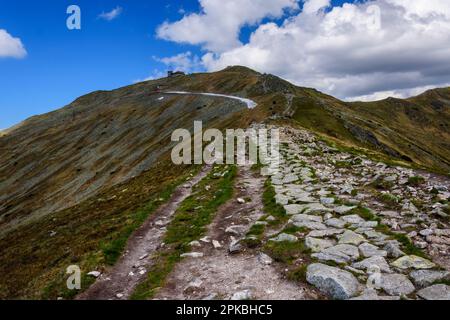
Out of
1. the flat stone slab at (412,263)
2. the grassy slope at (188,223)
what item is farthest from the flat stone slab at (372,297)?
the grassy slope at (188,223)

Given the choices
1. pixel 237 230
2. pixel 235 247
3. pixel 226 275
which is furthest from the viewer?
pixel 237 230

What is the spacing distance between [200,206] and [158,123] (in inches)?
3723

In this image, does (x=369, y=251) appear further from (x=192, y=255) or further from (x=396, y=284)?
(x=192, y=255)

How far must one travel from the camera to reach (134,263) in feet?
59.0

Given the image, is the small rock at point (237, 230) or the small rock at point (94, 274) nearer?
the small rock at point (94, 274)

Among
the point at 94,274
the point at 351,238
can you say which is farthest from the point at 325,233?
the point at 94,274

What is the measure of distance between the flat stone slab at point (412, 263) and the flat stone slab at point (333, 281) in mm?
1871

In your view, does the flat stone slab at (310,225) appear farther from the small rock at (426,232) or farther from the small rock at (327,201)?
the small rock at (426,232)

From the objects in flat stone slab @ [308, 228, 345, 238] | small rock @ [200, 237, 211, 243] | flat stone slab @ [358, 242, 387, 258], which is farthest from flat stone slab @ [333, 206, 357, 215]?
small rock @ [200, 237, 211, 243]

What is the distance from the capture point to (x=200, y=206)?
25.2 metres

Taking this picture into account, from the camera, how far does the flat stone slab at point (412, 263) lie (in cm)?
1273

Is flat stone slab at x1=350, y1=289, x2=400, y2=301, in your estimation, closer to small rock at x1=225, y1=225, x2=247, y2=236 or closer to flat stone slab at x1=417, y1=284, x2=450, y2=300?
flat stone slab at x1=417, y1=284, x2=450, y2=300

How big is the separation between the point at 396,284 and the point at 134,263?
11.5m
